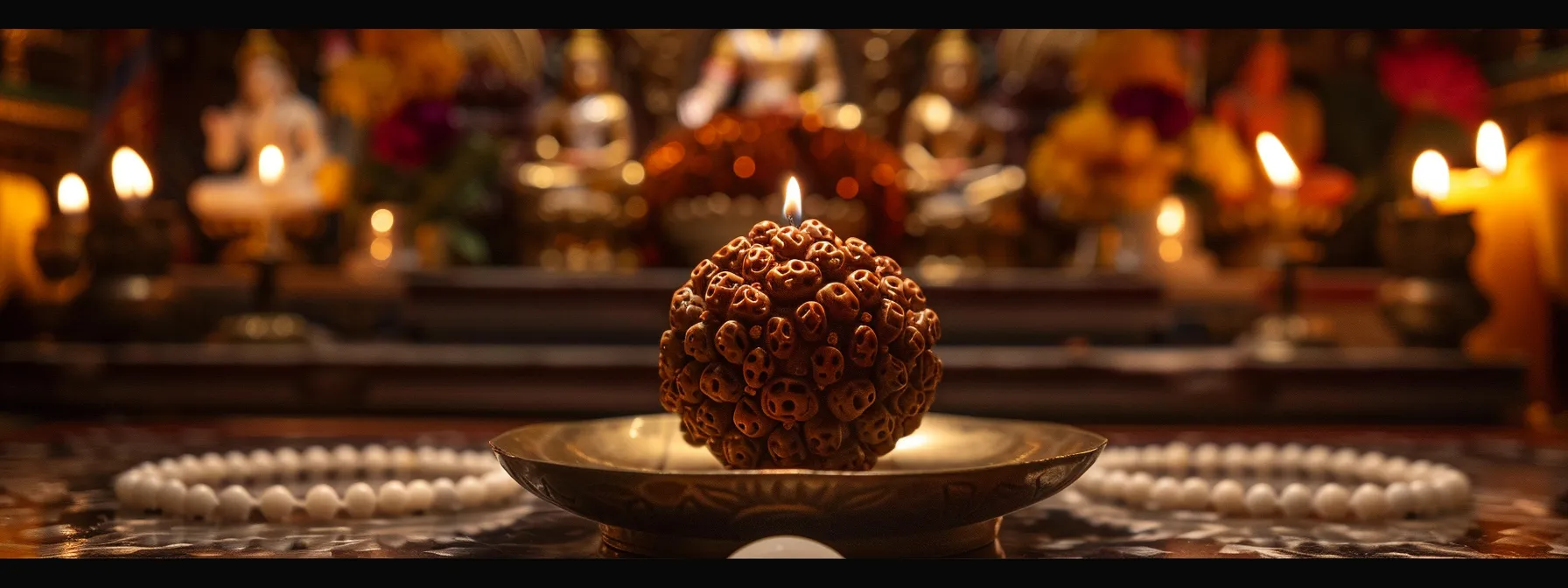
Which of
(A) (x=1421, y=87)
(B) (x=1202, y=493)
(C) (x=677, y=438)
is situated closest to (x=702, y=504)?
(C) (x=677, y=438)

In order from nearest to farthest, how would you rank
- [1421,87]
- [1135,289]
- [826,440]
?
[826,440], [1135,289], [1421,87]

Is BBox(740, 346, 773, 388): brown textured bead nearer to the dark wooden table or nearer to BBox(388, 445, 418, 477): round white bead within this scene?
BBox(388, 445, 418, 477): round white bead

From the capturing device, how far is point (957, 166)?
441 centimetres

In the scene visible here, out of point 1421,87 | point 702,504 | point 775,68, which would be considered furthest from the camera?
point 775,68

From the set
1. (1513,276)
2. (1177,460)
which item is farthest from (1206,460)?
(1513,276)

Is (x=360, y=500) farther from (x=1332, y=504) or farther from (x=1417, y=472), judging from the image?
(x=1417, y=472)

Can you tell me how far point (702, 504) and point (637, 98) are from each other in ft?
14.8

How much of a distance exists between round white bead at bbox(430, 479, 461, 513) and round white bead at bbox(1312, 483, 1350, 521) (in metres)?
0.69

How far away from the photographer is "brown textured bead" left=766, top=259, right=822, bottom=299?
814 mm

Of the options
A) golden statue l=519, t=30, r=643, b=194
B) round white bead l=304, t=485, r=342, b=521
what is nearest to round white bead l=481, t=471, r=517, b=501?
round white bead l=304, t=485, r=342, b=521

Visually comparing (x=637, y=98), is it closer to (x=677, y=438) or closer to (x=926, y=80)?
(x=926, y=80)

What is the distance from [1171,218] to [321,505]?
287 centimetres

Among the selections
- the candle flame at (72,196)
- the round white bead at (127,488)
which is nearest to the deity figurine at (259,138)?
the candle flame at (72,196)

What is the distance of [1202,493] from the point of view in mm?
981
